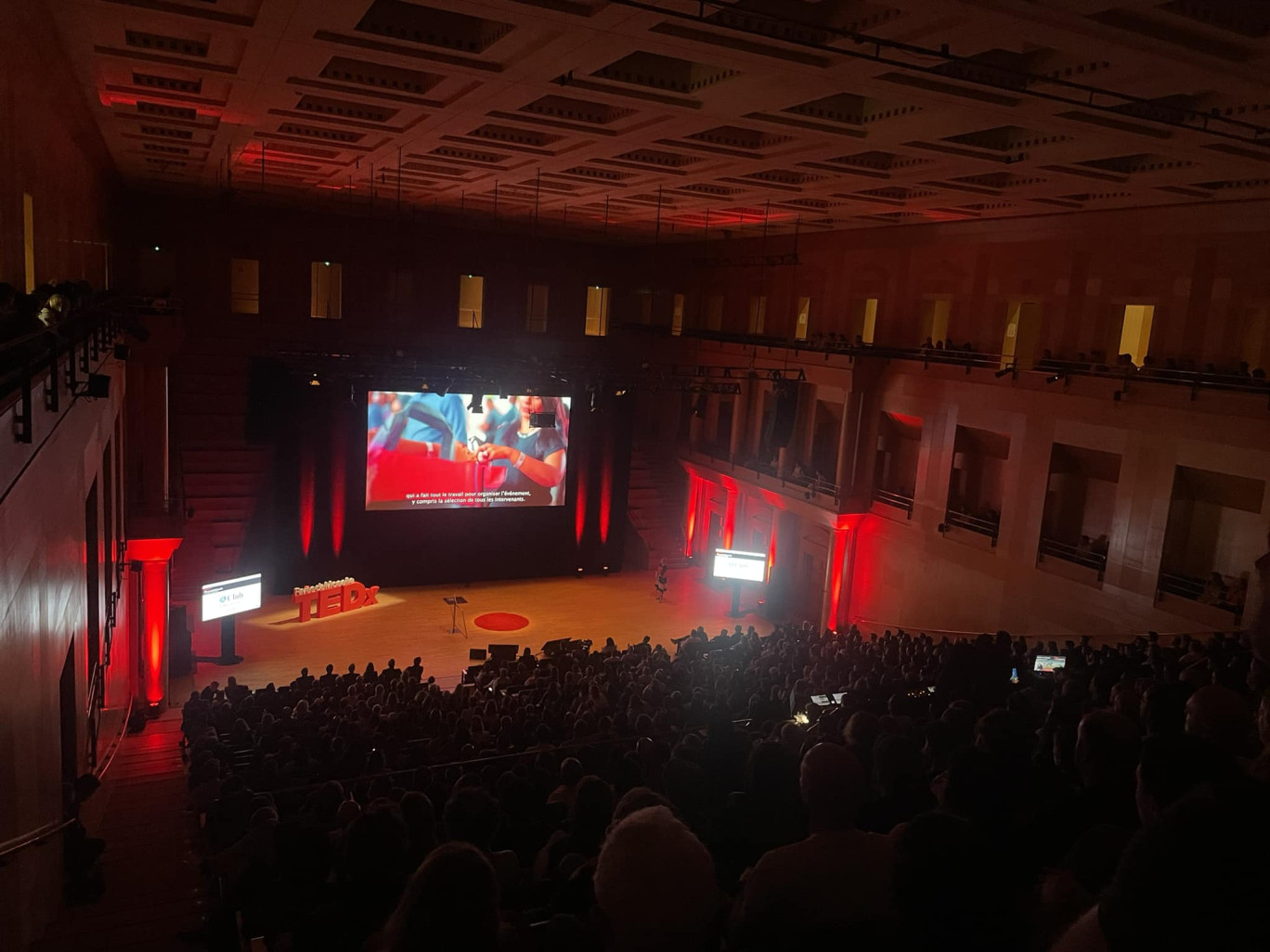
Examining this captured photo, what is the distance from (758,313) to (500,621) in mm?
11103

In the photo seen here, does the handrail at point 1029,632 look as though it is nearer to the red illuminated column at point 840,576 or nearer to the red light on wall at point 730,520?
the red illuminated column at point 840,576

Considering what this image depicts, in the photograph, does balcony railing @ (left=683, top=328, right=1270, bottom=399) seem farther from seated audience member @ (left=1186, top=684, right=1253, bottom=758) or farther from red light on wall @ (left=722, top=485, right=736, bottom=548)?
seated audience member @ (left=1186, top=684, right=1253, bottom=758)

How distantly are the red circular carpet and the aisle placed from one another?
8.70 m

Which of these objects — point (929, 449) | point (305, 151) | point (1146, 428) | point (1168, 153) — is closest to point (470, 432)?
point (305, 151)

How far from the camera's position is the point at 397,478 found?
22875 mm

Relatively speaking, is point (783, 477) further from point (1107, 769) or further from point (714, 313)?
point (1107, 769)

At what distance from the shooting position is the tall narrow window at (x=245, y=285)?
24.0 metres

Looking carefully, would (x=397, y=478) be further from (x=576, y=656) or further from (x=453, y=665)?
(x=576, y=656)

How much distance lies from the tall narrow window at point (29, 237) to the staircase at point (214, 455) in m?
14.5

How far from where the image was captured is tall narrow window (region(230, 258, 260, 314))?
24.0 metres

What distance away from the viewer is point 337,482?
23000 millimetres

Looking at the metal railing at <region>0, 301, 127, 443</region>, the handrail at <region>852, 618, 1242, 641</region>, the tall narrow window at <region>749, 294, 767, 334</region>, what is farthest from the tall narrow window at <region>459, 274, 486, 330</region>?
the metal railing at <region>0, 301, 127, 443</region>

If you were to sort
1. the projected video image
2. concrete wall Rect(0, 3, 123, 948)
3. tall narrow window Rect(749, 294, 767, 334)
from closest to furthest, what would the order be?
1. concrete wall Rect(0, 3, 123, 948)
2. the projected video image
3. tall narrow window Rect(749, 294, 767, 334)

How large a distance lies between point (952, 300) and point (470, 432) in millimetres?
11870
